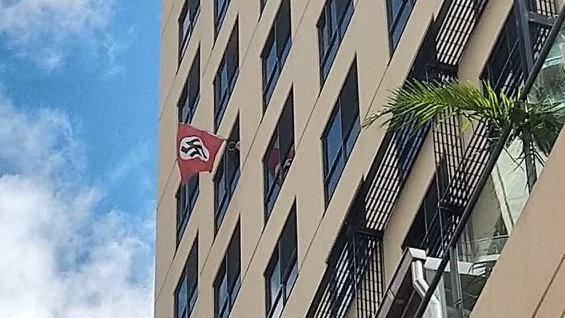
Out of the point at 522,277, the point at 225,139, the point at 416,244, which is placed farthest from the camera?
the point at 225,139

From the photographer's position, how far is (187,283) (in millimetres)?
33031

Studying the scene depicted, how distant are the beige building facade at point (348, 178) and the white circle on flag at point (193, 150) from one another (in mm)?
354

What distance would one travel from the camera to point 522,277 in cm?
1220

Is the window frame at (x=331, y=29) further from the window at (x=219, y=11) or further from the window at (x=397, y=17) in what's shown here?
the window at (x=219, y=11)

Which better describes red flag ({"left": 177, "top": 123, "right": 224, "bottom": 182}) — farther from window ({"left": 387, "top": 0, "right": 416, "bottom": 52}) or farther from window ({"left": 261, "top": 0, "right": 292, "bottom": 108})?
window ({"left": 387, "top": 0, "right": 416, "bottom": 52})

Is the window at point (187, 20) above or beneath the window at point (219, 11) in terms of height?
above

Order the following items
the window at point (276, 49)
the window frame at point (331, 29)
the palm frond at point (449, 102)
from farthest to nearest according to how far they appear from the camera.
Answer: the window at point (276, 49) → the window frame at point (331, 29) → the palm frond at point (449, 102)

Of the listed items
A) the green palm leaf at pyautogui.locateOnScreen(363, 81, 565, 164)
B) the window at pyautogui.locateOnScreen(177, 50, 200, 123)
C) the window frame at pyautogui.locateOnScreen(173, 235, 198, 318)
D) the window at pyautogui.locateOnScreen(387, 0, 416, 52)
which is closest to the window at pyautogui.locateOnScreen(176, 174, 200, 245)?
the window frame at pyautogui.locateOnScreen(173, 235, 198, 318)

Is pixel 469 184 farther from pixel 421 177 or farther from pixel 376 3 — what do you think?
pixel 376 3

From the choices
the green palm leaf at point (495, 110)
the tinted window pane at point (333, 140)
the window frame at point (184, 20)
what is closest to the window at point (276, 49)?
the tinted window pane at point (333, 140)

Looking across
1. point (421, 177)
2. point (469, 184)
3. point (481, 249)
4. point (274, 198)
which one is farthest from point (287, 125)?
point (481, 249)

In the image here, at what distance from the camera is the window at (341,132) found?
950 inches

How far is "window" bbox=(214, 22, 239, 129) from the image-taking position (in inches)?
1277

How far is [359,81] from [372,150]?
1629 millimetres
